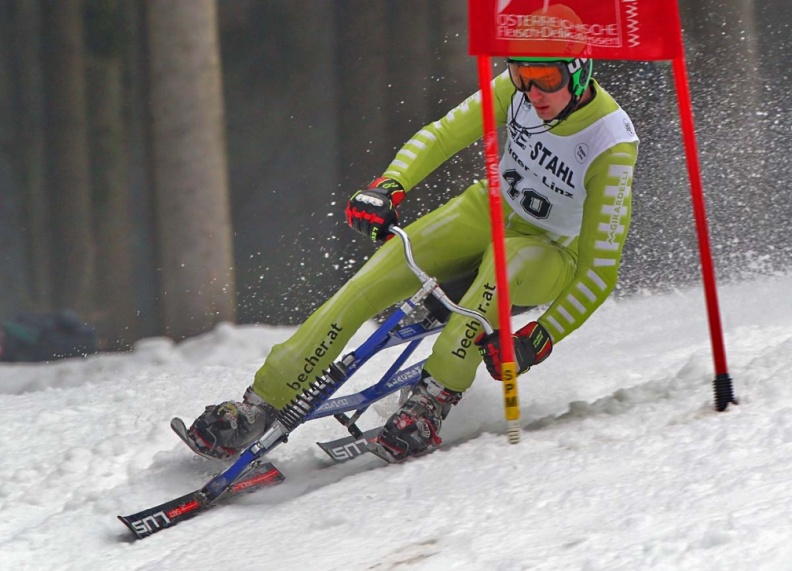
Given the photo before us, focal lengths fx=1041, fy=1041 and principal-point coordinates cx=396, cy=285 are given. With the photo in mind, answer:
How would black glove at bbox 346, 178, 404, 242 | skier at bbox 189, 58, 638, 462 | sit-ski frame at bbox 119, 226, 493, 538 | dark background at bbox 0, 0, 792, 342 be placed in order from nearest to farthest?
sit-ski frame at bbox 119, 226, 493, 538 → skier at bbox 189, 58, 638, 462 → black glove at bbox 346, 178, 404, 242 → dark background at bbox 0, 0, 792, 342

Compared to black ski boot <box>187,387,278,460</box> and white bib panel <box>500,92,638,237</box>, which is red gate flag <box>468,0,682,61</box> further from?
black ski boot <box>187,387,278,460</box>

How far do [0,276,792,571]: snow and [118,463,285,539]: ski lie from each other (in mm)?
39

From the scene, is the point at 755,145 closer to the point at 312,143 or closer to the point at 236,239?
the point at 312,143

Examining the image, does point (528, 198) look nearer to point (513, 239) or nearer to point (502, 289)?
point (513, 239)

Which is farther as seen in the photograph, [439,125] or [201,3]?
[201,3]

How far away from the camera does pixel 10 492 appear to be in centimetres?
356

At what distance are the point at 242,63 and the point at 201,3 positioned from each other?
0.39 meters

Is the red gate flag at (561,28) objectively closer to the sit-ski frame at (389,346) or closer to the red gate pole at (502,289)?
the red gate pole at (502,289)

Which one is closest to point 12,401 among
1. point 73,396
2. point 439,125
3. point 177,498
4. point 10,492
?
point 73,396

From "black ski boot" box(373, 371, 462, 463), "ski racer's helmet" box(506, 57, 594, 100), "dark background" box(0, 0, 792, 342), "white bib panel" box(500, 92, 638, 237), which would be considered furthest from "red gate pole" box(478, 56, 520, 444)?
"dark background" box(0, 0, 792, 342)

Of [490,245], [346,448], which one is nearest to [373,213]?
[490,245]

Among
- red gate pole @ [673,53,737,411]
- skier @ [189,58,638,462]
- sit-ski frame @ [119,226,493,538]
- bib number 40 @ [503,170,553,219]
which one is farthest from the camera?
bib number 40 @ [503,170,553,219]

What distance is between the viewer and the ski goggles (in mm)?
3207

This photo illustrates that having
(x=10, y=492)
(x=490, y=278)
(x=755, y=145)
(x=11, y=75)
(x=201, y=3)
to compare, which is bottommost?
(x=10, y=492)
